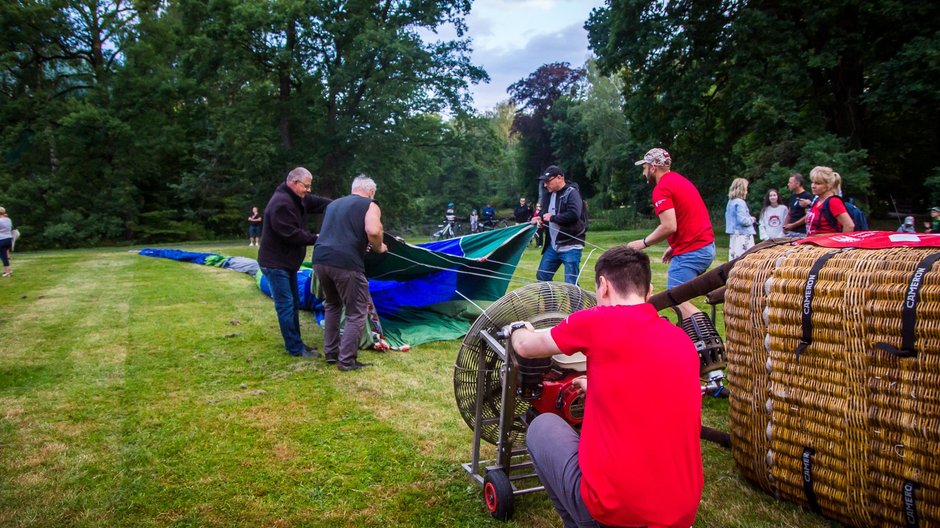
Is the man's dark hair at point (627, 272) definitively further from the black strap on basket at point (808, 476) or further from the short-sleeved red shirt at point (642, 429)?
the black strap on basket at point (808, 476)

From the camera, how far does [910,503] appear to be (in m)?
2.18

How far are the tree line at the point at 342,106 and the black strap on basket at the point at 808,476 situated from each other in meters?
14.9

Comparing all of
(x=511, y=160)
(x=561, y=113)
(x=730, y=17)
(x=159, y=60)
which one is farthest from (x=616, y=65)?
(x=511, y=160)

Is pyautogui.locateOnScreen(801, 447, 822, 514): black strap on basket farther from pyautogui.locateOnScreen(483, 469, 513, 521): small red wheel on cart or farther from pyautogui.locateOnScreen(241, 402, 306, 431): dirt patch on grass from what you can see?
pyautogui.locateOnScreen(241, 402, 306, 431): dirt patch on grass

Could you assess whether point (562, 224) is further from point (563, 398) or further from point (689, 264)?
point (563, 398)

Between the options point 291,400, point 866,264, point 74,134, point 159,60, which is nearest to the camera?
point 866,264

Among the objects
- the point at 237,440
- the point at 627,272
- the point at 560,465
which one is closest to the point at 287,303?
the point at 237,440

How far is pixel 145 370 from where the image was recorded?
5355 mm

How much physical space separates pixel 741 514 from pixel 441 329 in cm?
441

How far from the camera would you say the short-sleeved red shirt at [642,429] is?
179cm

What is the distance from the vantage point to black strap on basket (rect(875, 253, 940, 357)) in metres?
2.14

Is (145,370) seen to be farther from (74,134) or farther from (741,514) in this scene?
(74,134)

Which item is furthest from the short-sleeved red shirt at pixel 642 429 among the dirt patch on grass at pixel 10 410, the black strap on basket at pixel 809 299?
the dirt patch on grass at pixel 10 410

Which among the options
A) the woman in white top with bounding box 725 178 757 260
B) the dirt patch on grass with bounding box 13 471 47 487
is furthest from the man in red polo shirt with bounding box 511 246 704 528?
the woman in white top with bounding box 725 178 757 260
